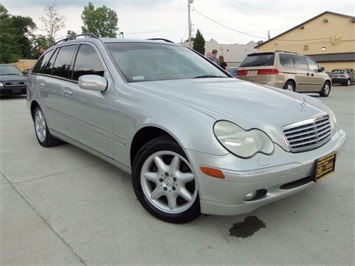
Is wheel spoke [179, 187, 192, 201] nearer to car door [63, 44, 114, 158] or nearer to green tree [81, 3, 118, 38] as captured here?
car door [63, 44, 114, 158]

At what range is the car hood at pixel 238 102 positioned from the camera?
2303 millimetres

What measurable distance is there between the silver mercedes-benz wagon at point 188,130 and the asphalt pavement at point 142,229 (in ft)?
0.81

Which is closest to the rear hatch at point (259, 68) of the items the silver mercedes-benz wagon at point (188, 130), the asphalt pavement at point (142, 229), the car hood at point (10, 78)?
the silver mercedes-benz wagon at point (188, 130)

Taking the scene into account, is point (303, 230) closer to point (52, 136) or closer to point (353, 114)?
point (52, 136)

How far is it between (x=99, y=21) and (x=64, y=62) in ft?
224

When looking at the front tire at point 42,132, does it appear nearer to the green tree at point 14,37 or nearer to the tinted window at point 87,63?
the tinted window at point 87,63

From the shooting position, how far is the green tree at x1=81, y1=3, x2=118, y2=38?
65125 mm

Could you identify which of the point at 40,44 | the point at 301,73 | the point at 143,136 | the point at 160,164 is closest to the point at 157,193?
the point at 160,164

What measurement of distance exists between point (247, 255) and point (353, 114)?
22.4 ft

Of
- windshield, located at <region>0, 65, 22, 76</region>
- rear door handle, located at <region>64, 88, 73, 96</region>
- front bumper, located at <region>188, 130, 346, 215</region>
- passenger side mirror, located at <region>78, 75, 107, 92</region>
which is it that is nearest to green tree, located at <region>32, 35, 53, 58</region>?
windshield, located at <region>0, 65, 22, 76</region>

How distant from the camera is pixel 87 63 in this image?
3451 millimetres

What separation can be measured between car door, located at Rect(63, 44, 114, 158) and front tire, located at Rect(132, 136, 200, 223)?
0.59 metres

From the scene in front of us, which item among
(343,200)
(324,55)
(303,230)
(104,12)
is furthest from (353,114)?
(104,12)

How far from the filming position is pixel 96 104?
10.3ft
